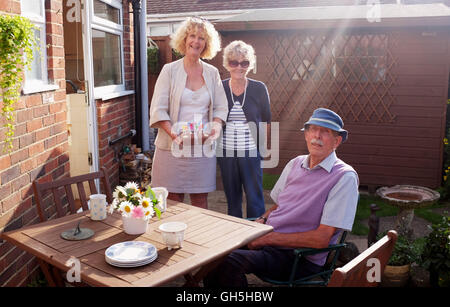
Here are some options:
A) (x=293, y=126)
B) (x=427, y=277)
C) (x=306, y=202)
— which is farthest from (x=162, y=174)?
(x=293, y=126)

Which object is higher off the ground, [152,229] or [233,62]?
[233,62]

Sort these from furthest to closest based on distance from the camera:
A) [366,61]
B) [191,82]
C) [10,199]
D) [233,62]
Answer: [366,61] → [233,62] → [191,82] → [10,199]

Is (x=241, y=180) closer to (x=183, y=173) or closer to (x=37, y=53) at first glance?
(x=183, y=173)

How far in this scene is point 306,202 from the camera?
2.41 meters

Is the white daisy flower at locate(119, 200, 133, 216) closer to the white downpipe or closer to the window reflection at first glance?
the window reflection

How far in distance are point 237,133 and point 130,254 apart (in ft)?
5.87

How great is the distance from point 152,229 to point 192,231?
0.20 m

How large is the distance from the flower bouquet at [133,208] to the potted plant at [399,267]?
1892 millimetres

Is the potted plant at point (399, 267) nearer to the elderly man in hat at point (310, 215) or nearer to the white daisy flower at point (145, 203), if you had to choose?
the elderly man in hat at point (310, 215)

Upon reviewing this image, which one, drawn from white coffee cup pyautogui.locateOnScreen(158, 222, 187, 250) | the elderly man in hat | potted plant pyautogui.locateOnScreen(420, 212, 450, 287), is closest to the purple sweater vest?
the elderly man in hat

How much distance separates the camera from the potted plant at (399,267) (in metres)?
3.16

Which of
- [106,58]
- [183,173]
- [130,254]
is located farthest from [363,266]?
[106,58]
